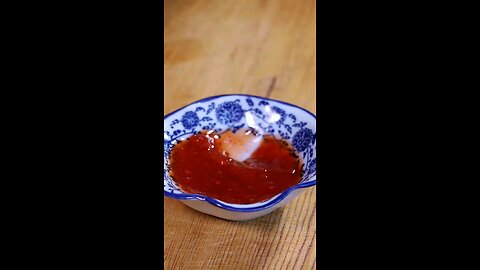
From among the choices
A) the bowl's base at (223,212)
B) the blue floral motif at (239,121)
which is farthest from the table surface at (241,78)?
the blue floral motif at (239,121)

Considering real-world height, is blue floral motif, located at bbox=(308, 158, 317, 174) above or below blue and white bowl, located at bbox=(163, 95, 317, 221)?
below

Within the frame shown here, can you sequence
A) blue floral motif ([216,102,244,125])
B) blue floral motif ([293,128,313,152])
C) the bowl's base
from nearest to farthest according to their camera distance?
the bowl's base
blue floral motif ([293,128,313,152])
blue floral motif ([216,102,244,125])

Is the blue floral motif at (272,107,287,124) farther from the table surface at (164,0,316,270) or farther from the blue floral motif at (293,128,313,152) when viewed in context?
the table surface at (164,0,316,270)

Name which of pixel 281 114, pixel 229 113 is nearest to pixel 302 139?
pixel 281 114

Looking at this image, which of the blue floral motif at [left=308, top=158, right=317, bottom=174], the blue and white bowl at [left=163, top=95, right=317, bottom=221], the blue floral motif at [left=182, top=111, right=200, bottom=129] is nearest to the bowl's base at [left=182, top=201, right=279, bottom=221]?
the blue and white bowl at [left=163, top=95, right=317, bottom=221]

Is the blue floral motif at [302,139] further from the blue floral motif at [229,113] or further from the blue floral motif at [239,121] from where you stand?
the blue floral motif at [229,113]

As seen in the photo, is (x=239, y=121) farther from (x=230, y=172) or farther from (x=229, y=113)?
(x=230, y=172)

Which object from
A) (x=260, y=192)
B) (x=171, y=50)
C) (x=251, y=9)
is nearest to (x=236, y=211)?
(x=260, y=192)

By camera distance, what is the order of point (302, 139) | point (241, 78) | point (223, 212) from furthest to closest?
point (241, 78) < point (302, 139) < point (223, 212)
